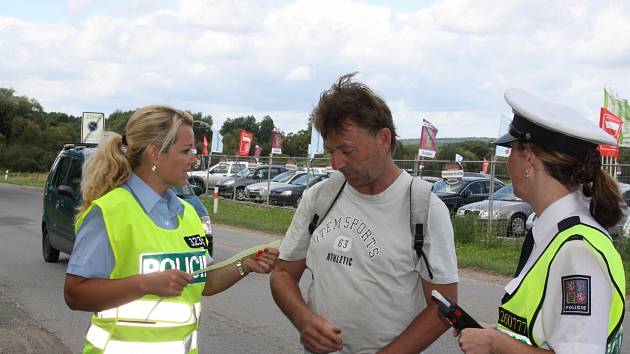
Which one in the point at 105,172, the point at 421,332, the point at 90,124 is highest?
the point at 90,124

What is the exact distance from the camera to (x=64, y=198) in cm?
1123

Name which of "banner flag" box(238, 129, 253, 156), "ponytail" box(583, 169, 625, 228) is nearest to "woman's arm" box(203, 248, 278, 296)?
"ponytail" box(583, 169, 625, 228)

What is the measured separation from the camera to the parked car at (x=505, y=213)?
52.3ft

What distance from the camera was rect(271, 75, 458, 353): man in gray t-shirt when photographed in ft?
9.32

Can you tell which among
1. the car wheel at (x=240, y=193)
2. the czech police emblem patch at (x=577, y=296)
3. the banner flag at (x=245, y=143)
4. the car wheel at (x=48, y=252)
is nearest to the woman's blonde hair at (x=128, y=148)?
the czech police emblem patch at (x=577, y=296)

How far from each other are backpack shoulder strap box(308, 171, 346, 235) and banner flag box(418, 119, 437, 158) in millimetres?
18940

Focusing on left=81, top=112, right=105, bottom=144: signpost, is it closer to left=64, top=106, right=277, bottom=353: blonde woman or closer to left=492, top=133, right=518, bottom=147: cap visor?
left=64, top=106, right=277, bottom=353: blonde woman

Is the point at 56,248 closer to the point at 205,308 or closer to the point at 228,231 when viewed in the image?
the point at 205,308

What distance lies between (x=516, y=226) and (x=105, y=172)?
1410 cm

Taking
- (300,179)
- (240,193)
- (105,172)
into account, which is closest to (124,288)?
(105,172)

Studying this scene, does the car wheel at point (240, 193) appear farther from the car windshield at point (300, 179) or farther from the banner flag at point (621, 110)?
the banner flag at point (621, 110)

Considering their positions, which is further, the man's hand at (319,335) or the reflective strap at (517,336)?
the man's hand at (319,335)

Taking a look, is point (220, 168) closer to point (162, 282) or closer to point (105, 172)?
point (105, 172)

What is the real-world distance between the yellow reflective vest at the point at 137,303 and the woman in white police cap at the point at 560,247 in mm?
1261
